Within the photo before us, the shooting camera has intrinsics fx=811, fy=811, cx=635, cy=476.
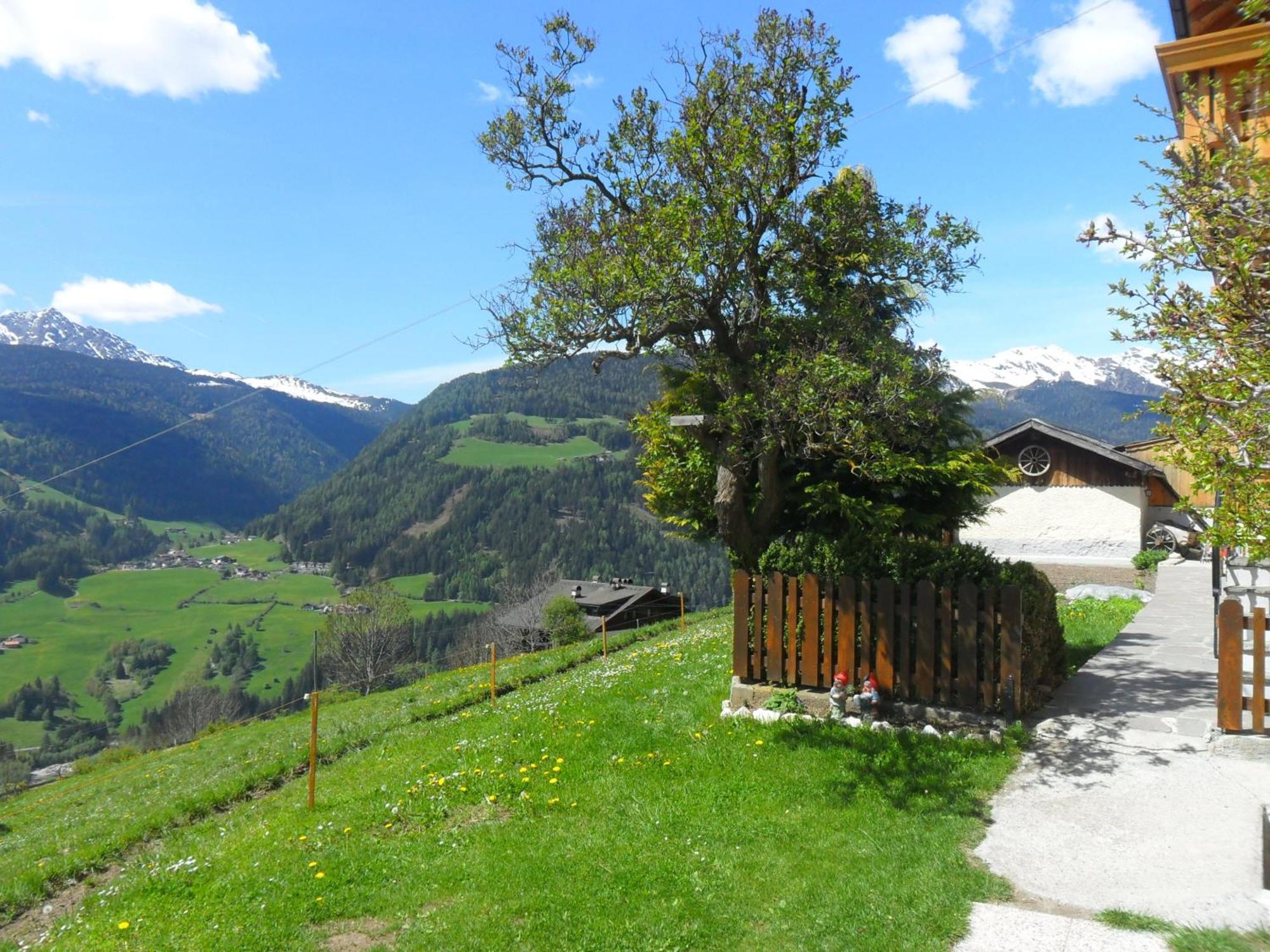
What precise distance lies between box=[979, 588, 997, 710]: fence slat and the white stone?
1401 centimetres

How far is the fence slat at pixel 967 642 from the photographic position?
924 centimetres

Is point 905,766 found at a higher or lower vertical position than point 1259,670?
lower

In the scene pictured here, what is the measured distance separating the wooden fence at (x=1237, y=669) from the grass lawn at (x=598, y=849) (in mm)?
2391

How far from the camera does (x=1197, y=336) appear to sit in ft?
20.1

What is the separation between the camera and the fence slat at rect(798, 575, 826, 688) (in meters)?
10.2

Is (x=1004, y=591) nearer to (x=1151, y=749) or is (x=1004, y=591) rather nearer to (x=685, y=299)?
(x=1151, y=749)

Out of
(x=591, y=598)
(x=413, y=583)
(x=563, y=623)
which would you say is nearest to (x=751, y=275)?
(x=563, y=623)

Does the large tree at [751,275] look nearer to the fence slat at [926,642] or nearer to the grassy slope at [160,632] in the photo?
the fence slat at [926,642]

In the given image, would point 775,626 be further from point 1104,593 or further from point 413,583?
point 413,583

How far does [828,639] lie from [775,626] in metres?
0.70

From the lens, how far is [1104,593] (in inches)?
915

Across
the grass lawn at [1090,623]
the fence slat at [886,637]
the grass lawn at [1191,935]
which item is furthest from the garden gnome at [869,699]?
the grass lawn at [1090,623]

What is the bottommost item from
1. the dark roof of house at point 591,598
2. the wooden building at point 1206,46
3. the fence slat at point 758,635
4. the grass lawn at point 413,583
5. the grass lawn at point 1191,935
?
the grass lawn at point 413,583

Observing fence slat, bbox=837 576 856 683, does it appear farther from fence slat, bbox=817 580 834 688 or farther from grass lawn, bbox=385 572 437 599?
grass lawn, bbox=385 572 437 599
